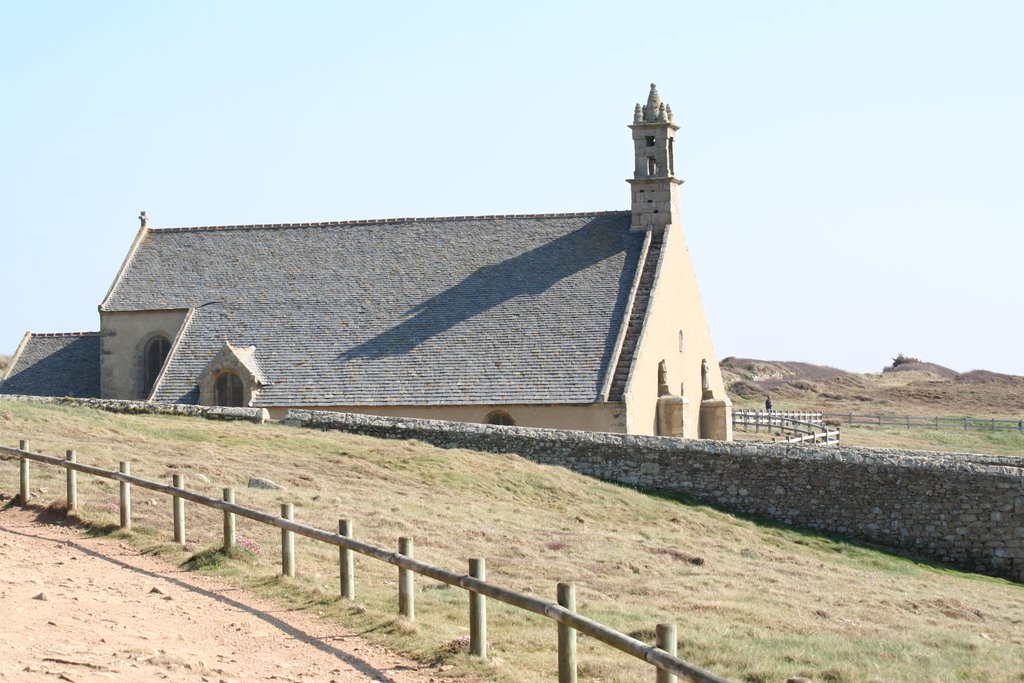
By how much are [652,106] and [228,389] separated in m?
17.5

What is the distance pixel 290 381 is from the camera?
44.5 metres

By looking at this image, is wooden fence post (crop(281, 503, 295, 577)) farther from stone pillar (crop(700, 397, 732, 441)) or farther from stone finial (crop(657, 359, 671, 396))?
stone pillar (crop(700, 397, 732, 441))

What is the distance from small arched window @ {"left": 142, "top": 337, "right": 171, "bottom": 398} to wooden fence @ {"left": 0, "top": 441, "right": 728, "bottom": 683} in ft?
84.1

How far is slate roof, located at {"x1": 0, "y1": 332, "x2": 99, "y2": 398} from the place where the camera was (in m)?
49.3

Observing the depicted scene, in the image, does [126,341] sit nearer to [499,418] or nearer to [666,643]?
[499,418]

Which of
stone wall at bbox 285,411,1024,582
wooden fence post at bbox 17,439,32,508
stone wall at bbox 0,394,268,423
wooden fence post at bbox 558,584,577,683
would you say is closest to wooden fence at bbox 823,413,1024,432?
stone wall at bbox 285,411,1024,582

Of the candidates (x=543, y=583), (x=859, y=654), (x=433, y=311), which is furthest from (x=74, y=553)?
(x=433, y=311)

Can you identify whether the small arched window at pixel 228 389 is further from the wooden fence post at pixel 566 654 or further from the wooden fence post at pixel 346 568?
the wooden fence post at pixel 566 654

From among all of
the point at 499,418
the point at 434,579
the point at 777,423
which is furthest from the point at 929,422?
the point at 434,579

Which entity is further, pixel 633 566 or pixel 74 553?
pixel 633 566

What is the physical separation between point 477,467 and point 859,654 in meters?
16.7

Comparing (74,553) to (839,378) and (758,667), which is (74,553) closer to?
(758,667)

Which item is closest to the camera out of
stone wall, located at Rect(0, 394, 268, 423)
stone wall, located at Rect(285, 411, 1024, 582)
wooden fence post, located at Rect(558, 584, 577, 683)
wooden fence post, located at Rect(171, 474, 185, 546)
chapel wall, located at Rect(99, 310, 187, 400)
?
wooden fence post, located at Rect(558, 584, 577, 683)

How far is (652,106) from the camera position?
159ft
